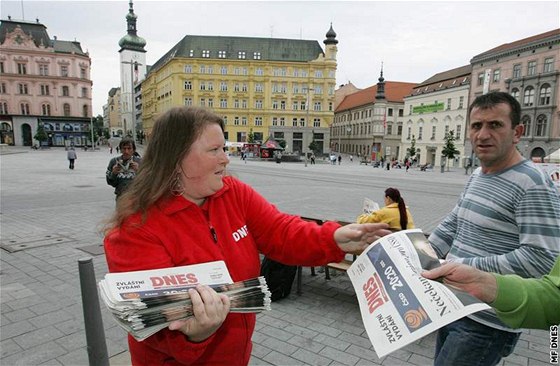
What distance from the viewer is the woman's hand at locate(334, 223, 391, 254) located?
185 centimetres

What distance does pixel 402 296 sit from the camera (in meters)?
1.40

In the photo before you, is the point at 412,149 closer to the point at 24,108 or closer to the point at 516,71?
the point at 516,71

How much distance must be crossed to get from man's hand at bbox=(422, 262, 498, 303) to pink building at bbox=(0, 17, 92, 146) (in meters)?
80.2

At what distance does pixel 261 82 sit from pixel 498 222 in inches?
2832

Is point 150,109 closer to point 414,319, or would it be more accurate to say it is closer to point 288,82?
point 288,82

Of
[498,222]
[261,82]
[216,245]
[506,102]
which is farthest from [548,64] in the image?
[216,245]

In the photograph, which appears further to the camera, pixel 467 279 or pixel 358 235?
pixel 358 235

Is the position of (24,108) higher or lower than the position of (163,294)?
higher

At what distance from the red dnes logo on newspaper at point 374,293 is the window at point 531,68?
56666mm

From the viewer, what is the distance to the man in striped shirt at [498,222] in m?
1.94

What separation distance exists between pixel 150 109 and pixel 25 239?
9389cm

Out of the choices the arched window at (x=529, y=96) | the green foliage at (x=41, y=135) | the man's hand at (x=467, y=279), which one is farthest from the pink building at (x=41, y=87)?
the man's hand at (x=467, y=279)

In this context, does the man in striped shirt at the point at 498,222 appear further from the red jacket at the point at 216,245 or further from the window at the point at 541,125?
the window at the point at 541,125

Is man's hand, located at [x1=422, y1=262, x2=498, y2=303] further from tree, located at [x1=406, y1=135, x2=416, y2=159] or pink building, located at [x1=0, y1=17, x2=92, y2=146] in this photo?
pink building, located at [x1=0, y1=17, x2=92, y2=146]
